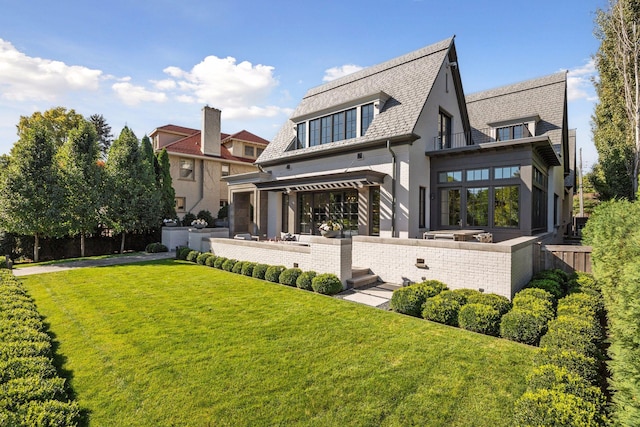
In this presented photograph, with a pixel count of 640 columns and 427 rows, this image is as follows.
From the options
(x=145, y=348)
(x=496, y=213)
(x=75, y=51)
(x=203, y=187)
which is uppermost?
(x=75, y=51)

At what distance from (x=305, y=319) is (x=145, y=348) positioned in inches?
130

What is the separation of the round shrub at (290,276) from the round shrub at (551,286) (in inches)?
276

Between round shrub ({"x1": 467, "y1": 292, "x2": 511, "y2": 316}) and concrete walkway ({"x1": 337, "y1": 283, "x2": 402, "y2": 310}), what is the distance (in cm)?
212

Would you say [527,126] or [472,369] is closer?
[472,369]

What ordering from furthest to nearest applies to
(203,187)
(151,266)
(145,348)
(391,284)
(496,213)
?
(203,187) < (151,266) < (496,213) < (391,284) < (145,348)

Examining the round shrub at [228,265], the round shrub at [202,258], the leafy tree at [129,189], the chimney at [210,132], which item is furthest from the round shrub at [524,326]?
the chimney at [210,132]

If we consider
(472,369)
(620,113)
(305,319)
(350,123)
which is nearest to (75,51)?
(350,123)

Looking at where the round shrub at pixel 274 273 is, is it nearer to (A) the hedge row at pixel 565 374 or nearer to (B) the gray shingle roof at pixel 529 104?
(A) the hedge row at pixel 565 374

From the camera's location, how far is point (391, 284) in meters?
10.6

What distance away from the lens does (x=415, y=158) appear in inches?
534

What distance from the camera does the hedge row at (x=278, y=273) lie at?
31.4ft

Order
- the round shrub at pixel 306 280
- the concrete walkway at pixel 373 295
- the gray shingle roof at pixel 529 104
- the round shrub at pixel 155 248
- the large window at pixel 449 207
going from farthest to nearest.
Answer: the round shrub at pixel 155 248, the gray shingle roof at pixel 529 104, the large window at pixel 449 207, the round shrub at pixel 306 280, the concrete walkway at pixel 373 295

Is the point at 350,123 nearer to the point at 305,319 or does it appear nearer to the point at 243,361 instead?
the point at 305,319

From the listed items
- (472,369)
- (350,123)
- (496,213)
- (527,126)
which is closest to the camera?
(472,369)
